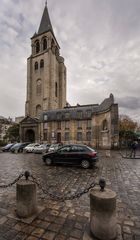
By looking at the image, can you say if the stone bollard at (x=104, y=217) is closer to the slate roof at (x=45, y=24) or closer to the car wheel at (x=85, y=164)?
the car wheel at (x=85, y=164)

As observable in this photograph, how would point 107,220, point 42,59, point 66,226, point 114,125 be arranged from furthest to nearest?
1. point 42,59
2. point 114,125
3. point 66,226
4. point 107,220

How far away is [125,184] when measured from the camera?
20.6ft

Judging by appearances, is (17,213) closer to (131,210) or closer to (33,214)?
(33,214)

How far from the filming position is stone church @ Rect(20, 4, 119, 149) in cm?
3272

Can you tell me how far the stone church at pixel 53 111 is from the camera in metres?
32.7

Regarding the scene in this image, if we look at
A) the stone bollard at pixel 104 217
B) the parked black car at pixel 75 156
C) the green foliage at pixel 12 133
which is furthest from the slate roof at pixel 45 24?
the stone bollard at pixel 104 217

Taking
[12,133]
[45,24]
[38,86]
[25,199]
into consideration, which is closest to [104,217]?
[25,199]

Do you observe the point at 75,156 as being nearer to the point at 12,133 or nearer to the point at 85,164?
the point at 85,164

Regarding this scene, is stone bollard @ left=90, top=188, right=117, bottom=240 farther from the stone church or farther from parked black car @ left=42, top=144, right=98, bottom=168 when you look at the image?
the stone church

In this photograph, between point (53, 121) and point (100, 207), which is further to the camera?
point (53, 121)

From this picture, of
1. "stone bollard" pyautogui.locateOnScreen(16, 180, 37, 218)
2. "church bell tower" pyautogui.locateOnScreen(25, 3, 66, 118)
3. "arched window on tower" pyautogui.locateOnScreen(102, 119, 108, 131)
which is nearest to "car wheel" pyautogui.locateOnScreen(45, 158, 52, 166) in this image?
"stone bollard" pyautogui.locateOnScreen(16, 180, 37, 218)

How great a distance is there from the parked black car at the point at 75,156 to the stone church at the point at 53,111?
19120 mm

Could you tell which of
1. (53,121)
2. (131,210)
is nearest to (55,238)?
(131,210)

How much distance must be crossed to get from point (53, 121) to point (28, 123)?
724cm
